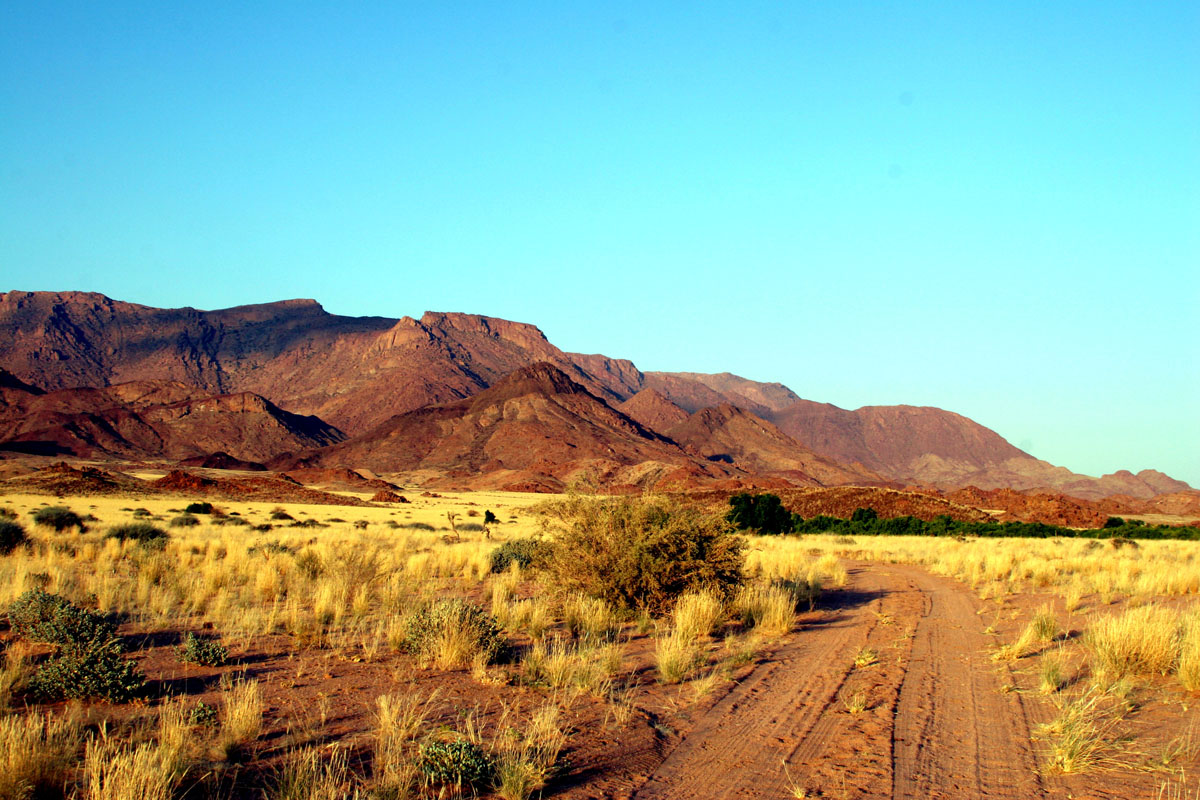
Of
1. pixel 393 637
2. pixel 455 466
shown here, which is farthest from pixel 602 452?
pixel 393 637

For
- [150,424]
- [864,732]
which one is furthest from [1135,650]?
[150,424]

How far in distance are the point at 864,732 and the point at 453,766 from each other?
3443 mm

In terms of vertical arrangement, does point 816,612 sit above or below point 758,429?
below

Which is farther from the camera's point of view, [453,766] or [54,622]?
[54,622]

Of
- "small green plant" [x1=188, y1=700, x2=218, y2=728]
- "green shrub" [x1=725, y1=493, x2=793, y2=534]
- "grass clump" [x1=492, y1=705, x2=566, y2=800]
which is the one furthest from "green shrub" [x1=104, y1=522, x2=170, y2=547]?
"green shrub" [x1=725, y1=493, x2=793, y2=534]

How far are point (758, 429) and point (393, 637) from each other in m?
178

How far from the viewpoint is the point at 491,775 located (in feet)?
17.3

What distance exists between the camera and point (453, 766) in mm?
5129

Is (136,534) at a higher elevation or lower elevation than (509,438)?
lower

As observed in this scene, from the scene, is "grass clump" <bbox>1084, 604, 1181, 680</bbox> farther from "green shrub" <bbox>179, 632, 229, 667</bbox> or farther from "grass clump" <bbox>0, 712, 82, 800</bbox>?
"green shrub" <bbox>179, 632, 229, 667</bbox>

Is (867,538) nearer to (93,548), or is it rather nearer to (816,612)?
(816,612)

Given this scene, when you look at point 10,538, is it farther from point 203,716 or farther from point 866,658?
point 866,658

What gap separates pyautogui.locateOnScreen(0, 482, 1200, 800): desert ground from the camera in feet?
17.4

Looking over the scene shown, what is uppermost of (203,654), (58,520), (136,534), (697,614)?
(697,614)
